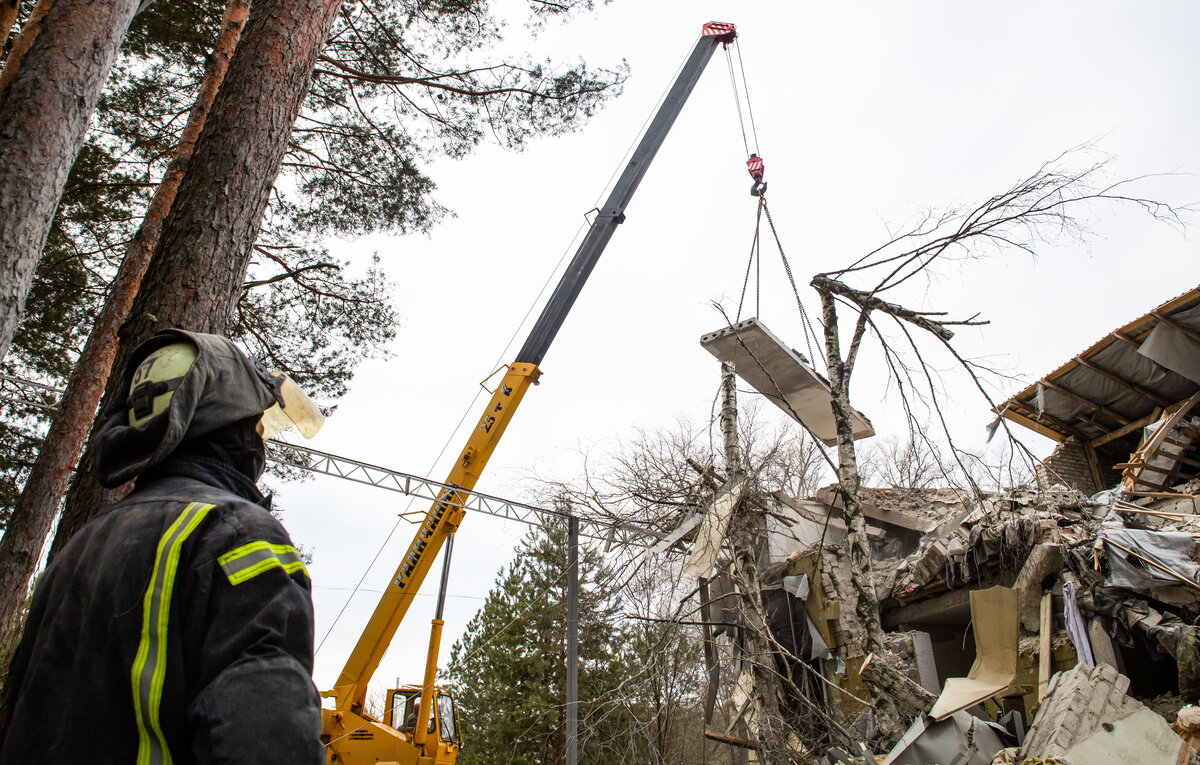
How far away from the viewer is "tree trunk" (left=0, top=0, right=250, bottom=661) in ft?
21.2

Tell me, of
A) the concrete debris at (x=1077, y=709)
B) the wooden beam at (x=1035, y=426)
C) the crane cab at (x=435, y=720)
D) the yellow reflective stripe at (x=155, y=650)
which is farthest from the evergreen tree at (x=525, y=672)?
the yellow reflective stripe at (x=155, y=650)

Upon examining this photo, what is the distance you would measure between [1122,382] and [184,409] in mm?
13115

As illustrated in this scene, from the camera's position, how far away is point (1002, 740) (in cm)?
579

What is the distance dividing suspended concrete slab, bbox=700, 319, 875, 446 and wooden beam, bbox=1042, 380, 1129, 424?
4.92 meters

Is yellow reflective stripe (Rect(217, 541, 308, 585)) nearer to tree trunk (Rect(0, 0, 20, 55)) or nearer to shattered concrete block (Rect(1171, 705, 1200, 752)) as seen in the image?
tree trunk (Rect(0, 0, 20, 55))

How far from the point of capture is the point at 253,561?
3.98 feet

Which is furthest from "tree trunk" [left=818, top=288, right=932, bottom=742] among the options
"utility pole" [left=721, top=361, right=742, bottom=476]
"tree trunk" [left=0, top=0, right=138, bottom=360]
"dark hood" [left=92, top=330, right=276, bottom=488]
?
"tree trunk" [left=0, top=0, right=138, bottom=360]

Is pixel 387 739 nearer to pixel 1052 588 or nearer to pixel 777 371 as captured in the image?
pixel 777 371

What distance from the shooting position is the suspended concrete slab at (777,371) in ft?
26.5

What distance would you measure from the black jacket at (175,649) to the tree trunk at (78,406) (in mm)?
6078

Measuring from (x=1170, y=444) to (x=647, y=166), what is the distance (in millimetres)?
8233

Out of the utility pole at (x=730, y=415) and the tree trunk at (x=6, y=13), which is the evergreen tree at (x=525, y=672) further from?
the tree trunk at (x=6, y=13)

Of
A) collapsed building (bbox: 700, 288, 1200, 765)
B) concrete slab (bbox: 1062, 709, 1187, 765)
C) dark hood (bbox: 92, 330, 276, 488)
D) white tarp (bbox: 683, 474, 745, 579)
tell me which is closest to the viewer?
dark hood (bbox: 92, 330, 276, 488)

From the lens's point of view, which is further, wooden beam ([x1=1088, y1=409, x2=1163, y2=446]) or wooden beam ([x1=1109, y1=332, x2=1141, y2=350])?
wooden beam ([x1=1088, y1=409, x2=1163, y2=446])
